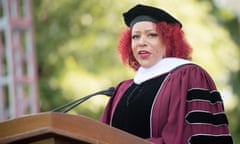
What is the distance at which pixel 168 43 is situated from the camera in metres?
3.32

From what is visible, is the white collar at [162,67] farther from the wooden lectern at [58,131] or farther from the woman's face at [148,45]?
the wooden lectern at [58,131]

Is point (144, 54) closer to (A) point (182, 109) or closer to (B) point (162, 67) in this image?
(B) point (162, 67)

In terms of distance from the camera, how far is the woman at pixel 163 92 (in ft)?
10.0

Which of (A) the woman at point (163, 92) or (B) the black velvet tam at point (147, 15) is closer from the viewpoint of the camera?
(A) the woman at point (163, 92)

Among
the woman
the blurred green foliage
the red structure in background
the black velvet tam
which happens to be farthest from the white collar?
the blurred green foliage

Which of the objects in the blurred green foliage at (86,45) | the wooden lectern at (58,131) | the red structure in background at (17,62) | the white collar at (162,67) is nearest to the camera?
the wooden lectern at (58,131)

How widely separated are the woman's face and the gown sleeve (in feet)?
0.39

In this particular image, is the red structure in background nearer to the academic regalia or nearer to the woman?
the woman

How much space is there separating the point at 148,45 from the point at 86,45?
23.9ft

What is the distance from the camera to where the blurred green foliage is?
33.1 feet

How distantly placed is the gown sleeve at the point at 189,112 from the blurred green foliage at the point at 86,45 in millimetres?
6660

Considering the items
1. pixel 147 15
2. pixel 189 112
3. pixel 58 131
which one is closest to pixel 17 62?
pixel 147 15

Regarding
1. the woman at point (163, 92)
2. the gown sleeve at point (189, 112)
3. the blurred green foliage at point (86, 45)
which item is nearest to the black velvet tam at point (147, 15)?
the woman at point (163, 92)

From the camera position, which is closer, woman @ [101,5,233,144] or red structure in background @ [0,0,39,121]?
woman @ [101,5,233,144]
